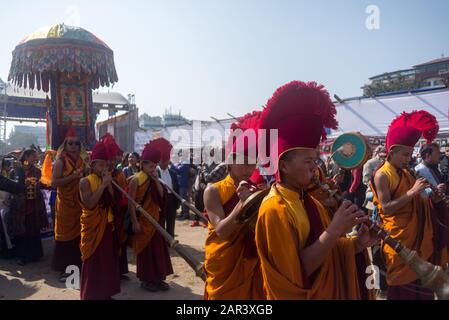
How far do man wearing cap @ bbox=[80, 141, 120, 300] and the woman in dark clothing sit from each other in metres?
2.34

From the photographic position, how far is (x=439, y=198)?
390cm

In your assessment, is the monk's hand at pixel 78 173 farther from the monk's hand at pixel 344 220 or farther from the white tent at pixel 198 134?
the white tent at pixel 198 134

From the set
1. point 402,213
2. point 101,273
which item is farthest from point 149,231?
point 402,213

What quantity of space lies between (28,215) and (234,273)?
5.09 m

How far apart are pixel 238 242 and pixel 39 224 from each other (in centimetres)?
508

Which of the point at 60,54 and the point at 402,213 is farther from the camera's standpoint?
the point at 60,54

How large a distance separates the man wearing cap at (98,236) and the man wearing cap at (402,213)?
10.5 feet

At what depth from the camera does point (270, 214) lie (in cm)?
179

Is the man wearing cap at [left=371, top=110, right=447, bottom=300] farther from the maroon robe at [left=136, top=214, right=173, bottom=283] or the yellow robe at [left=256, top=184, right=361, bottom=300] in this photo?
the maroon robe at [left=136, top=214, right=173, bottom=283]

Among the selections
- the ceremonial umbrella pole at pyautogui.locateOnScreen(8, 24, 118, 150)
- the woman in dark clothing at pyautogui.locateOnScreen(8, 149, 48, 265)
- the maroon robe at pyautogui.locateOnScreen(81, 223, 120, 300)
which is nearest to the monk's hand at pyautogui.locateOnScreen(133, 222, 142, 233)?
the maroon robe at pyautogui.locateOnScreen(81, 223, 120, 300)

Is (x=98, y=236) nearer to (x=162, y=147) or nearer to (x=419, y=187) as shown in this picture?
(x=162, y=147)

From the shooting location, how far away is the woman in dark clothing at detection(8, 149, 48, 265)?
20.6 feet

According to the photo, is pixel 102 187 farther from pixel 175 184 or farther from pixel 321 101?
pixel 175 184

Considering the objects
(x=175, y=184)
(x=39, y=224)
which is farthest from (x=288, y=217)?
(x=175, y=184)
